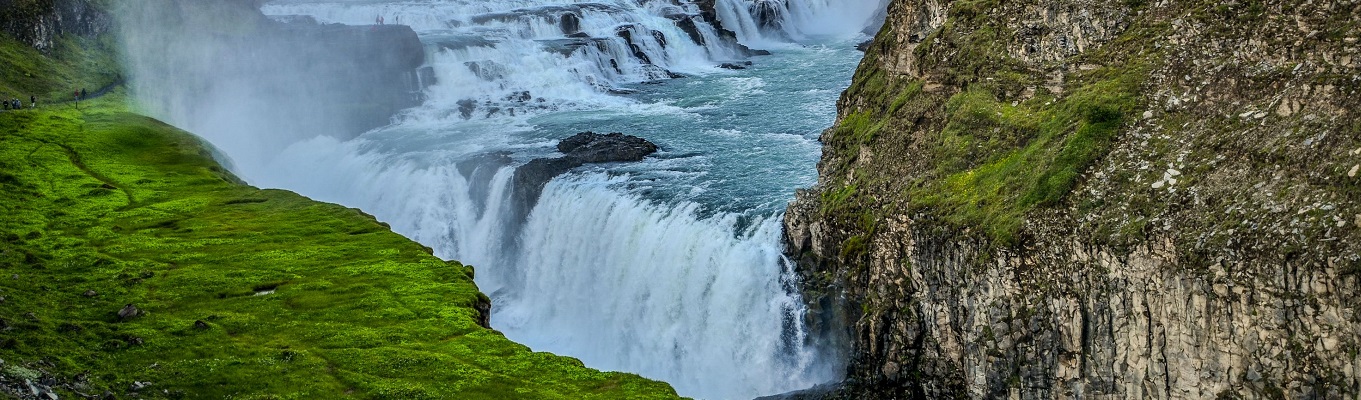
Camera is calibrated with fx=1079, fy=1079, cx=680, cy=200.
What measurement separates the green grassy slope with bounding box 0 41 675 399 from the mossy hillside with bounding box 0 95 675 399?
0.17ft

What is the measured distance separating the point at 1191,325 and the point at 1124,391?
2.02m

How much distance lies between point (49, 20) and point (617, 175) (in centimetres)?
4553

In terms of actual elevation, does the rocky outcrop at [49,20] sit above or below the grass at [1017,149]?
above

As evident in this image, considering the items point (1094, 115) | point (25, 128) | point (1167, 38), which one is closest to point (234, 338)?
point (1094, 115)

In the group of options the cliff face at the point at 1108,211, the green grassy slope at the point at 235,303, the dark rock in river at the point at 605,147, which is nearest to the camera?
the cliff face at the point at 1108,211

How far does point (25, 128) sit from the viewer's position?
47.2 metres

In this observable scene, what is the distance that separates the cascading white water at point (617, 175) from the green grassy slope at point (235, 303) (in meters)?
7.41

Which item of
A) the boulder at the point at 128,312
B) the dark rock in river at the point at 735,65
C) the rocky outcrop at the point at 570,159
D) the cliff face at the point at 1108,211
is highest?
the dark rock in river at the point at 735,65

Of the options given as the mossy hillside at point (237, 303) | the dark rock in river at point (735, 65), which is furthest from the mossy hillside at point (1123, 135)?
the dark rock in river at point (735, 65)

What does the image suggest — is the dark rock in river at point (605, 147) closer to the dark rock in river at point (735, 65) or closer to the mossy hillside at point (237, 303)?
the mossy hillside at point (237, 303)

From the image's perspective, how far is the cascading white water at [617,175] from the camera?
3203cm

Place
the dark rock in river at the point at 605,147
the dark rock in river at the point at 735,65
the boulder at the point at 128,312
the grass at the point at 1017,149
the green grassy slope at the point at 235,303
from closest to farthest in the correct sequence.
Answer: the green grassy slope at the point at 235,303
the grass at the point at 1017,149
the boulder at the point at 128,312
the dark rock in river at the point at 605,147
the dark rock in river at the point at 735,65

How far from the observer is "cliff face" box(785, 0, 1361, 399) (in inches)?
688

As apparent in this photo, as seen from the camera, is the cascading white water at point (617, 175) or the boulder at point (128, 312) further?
the cascading white water at point (617, 175)
